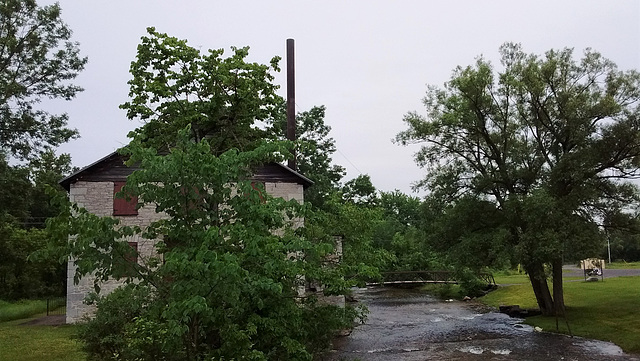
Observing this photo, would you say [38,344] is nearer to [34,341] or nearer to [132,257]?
[34,341]

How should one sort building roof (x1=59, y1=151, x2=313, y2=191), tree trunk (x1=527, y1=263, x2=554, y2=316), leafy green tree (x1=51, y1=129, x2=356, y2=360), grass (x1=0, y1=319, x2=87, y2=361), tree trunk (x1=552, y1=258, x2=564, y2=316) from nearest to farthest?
1. leafy green tree (x1=51, y1=129, x2=356, y2=360)
2. grass (x1=0, y1=319, x2=87, y2=361)
3. building roof (x1=59, y1=151, x2=313, y2=191)
4. tree trunk (x1=552, y1=258, x2=564, y2=316)
5. tree trunk (x1=527, y1=263, x2=554, y2=316)

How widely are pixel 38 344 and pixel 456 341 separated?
45.5 feet

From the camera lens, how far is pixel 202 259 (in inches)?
205

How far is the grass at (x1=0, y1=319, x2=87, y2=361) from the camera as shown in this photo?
12516mm

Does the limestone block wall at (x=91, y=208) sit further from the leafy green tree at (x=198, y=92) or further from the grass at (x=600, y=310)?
the grass at (x=600, y=310)

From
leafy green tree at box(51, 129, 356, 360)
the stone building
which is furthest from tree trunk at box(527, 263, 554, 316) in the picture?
leafy green tree at box(51, 129, 356, 360)

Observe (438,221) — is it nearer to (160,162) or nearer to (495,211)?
(495,211)

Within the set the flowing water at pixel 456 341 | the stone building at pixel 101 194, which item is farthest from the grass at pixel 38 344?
the flowing water at pixel 456 341

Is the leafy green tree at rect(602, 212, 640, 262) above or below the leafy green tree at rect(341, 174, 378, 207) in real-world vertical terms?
below

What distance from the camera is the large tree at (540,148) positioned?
1934cm

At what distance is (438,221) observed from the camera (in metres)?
23.8

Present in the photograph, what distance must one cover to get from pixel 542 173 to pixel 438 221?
496 centimetres

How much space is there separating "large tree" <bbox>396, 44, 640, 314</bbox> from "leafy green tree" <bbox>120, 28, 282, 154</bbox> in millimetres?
10155

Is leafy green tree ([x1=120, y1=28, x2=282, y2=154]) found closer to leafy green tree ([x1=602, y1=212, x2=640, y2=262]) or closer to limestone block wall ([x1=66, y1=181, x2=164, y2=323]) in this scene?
limestone block wall ([x1=66, y1=181, x2=164, y2=323])
